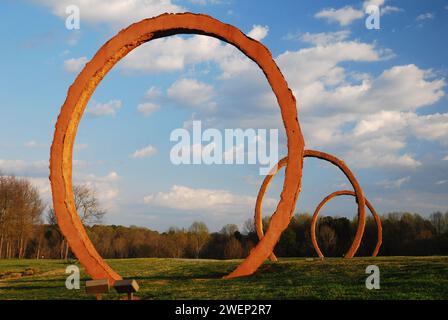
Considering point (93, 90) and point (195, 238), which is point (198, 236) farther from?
point (93, 90)

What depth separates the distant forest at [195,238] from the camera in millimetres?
42594

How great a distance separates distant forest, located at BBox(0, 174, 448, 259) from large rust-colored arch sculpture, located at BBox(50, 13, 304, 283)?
28679mm

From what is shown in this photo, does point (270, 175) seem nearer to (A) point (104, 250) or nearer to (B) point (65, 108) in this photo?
(B) point (65, 108)

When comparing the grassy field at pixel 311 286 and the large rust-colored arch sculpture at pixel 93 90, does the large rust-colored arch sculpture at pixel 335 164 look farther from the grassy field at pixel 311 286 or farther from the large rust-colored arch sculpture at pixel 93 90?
the large rust-colored arch sculpture at pixel 93 90

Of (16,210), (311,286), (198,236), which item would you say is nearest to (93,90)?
(311,286)

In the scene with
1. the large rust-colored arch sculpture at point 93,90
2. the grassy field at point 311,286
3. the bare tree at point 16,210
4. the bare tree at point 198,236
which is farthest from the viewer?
the bare tree at point 198,236

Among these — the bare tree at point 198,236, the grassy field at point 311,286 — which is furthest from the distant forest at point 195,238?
the grassy field at point 311,286

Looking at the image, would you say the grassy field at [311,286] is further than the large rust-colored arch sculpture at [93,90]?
No

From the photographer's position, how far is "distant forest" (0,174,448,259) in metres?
42.6

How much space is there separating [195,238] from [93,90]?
40227 millimetres

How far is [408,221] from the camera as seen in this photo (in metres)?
52.2

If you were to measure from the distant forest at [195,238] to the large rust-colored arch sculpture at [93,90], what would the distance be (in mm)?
28679

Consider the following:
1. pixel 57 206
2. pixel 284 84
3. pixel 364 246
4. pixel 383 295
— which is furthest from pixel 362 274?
pixel 364 246

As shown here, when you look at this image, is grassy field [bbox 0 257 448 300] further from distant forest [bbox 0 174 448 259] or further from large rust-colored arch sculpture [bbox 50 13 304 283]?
distant forest [bbox 0 174 448 259]
